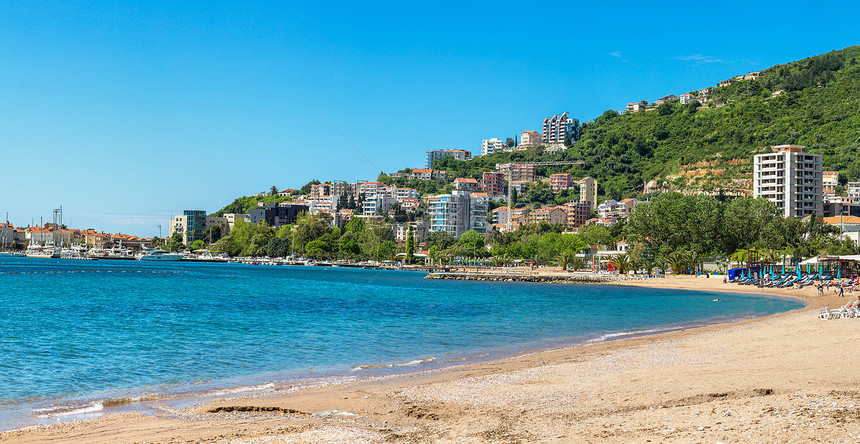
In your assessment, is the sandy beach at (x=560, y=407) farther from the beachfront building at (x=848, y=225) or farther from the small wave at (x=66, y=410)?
the beachfront building at (x=848, y=225)

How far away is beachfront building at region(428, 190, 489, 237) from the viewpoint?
173 m

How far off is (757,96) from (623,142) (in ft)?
124

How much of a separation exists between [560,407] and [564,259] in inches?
3726

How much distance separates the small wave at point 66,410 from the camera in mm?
10516

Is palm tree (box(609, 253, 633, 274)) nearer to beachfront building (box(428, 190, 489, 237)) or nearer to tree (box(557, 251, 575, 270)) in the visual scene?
tree (box(557, 251, 575, 270))

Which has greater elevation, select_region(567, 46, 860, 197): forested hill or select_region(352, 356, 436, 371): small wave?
select_region(567, 46, 860, 197): forested hill

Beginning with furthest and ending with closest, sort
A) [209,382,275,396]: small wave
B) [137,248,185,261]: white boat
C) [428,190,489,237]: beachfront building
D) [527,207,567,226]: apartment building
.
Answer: [137,248,185,261]: white boat < [428,190,489,237]: beachfront building < [527,207,567,226]: apartment building < [209,382,275,396]: small wave

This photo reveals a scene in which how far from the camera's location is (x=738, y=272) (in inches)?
2301

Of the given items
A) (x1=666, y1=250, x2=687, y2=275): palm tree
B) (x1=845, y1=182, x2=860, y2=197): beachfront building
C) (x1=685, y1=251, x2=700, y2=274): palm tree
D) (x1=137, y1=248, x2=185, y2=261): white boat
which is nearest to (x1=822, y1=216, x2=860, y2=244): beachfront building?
(x1=685, y1=251, x2=700, y2=274): palm tree

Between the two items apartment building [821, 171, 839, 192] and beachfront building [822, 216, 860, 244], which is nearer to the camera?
beachfront building [822, 216, 860, 244]

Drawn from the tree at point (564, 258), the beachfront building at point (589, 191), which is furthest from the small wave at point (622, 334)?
the beachfront building at point (589, 191)

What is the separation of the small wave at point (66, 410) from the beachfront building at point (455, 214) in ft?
524

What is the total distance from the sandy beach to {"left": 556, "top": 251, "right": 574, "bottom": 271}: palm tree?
87451 mm

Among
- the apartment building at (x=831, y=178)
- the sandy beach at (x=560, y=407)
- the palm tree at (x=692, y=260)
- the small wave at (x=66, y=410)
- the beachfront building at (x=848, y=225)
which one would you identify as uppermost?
the apartment building at (x=831, y=178)
